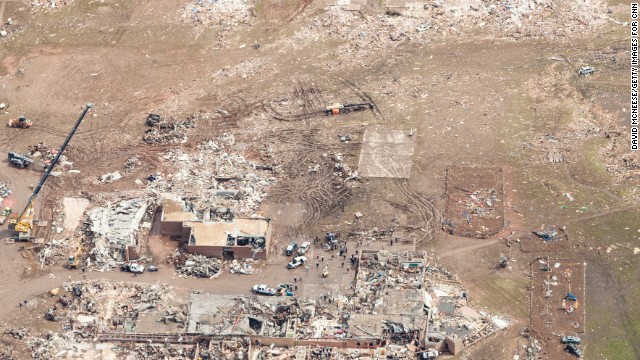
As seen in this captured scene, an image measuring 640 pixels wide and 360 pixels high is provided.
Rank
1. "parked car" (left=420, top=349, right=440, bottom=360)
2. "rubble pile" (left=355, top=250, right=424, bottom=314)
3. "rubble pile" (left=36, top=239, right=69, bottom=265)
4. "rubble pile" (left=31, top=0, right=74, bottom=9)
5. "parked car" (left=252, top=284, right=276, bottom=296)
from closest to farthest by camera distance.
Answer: "parked car" (left=420, top=349, right=440, bottom=360), "rubble pile" (left=355, top=250, right=424, bottom=314), "parked car" (left=252, top=284, right=276, bottom=296), "rubble pile" (left=36, top=239, right=69, bottom=265), "rubble pile" (left=31, top=0, right=74, bottom=9)

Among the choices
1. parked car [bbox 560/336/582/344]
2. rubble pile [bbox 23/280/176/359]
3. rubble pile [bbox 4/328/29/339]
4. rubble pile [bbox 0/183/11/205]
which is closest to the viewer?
parked car [bbox 560/336/582/344]

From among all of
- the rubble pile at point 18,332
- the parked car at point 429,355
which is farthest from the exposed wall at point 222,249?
the parked car at point 429,355

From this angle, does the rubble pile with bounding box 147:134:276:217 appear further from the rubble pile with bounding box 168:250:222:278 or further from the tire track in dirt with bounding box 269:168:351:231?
the rubble pile with bounding box 168:250:222:278

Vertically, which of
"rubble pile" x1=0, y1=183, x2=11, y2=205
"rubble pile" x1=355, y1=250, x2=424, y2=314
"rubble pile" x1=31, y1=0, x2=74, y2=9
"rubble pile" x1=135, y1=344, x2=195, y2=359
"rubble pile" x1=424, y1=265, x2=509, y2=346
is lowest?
"rubble pile" x1=424, y1=265, x2=509, y2=346

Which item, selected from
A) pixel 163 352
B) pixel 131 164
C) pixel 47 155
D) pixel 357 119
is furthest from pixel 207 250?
pixel 357 119

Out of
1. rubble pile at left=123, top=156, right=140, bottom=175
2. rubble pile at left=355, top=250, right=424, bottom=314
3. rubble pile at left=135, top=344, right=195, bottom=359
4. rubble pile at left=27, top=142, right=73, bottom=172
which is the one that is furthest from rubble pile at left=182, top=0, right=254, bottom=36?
rubble pile at left=135, top=344, right=195, bottom=359

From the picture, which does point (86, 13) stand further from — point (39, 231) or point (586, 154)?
point (586, 154)

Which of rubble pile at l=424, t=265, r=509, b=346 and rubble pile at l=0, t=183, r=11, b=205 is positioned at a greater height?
rubble pile at l=0, t=183, r=11, b=205
